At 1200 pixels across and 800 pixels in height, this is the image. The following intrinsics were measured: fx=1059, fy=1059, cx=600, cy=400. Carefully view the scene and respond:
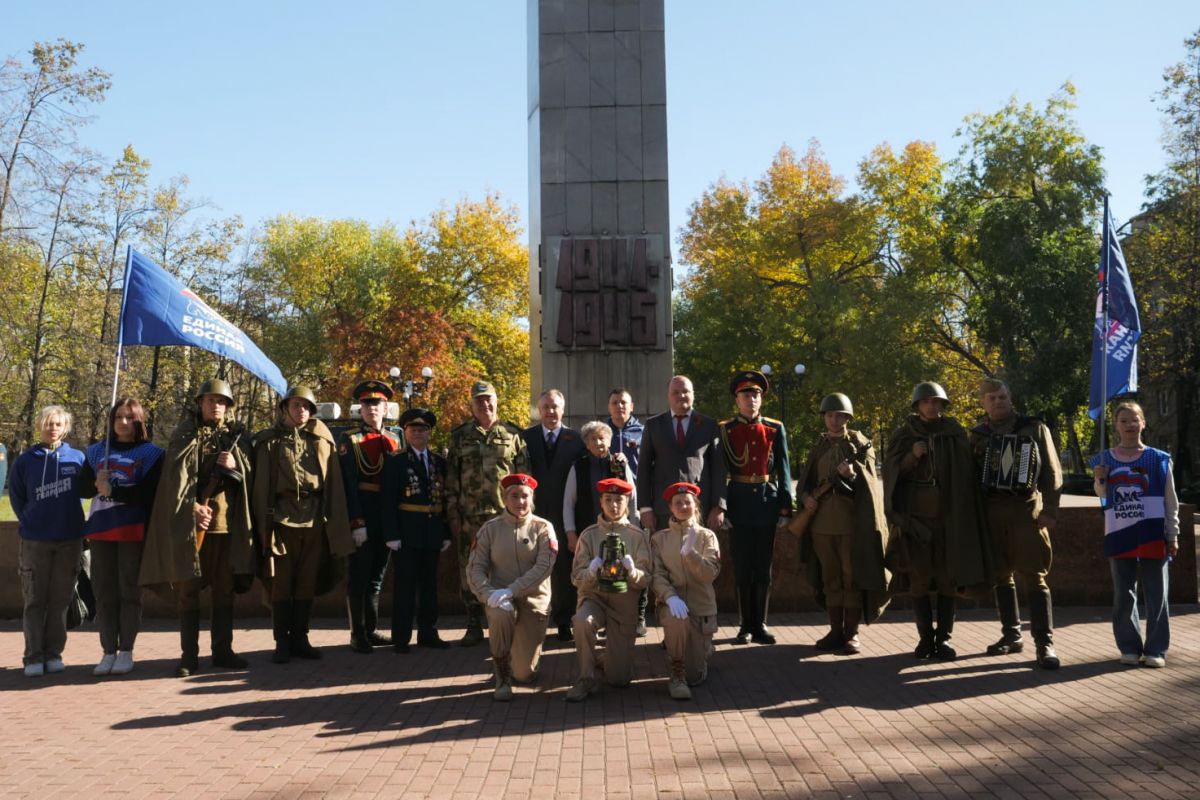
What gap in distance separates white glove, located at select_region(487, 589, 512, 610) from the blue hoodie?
325 centimetres

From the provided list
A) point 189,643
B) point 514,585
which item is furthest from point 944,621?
point 189,643

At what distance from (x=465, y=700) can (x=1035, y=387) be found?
29023 mm

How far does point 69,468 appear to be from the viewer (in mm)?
7844

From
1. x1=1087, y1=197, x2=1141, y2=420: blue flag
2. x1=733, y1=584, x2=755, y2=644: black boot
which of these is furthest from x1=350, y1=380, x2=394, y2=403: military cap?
x1=1087, y1=197, x2=1141, y2=420: blue flag

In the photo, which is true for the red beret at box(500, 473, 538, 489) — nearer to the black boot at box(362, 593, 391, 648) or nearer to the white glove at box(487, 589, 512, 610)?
the white glove at box(487, 589, 512, 610)

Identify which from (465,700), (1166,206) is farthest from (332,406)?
(1166,206)

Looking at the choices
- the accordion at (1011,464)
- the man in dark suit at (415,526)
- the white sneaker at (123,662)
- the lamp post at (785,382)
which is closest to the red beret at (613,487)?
the man in dark suit at (415,526)

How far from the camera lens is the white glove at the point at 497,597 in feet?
22.5

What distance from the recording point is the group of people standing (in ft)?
23.4

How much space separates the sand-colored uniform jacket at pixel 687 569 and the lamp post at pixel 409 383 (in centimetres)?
2516

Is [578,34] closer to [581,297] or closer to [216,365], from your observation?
[581,297]

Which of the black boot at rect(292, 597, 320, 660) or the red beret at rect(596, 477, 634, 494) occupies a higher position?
the red beret at rect(596, 477, 634, 494)

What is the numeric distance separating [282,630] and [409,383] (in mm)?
24139

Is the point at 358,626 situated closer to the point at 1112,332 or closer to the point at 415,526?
the point at 415,526
